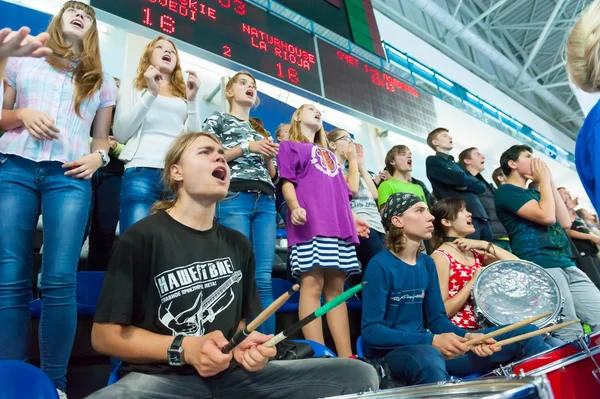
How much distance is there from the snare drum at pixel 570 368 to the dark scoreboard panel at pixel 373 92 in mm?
3585

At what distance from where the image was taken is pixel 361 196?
2975mm

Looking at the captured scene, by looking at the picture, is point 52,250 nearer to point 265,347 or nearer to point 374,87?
point 265,347

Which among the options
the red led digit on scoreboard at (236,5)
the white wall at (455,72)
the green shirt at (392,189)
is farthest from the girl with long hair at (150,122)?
the white wall at (455,72)

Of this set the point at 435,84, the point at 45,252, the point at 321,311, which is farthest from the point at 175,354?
the point at 435,84

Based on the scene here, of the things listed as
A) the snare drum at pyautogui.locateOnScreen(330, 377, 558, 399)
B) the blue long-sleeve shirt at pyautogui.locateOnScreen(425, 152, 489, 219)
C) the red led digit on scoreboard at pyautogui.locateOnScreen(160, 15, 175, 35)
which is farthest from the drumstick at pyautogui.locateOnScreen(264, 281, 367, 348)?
the red led digit on scoreboard at pyautogui.locateOnScreen(160, 15, 175, 35)

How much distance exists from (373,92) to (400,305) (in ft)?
12.2

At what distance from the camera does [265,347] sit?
812 mm

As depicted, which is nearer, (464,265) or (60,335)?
(60,335)

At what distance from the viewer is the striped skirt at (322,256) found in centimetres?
205

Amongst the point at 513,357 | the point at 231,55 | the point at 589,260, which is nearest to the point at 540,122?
the point at 589,260

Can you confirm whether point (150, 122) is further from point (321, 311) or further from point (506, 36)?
point (506, 36)

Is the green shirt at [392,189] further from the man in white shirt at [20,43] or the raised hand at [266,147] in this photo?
the man in white shirt at [20,43]

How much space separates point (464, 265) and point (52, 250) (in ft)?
6.03

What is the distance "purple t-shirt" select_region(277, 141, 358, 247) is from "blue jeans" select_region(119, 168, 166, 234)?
67 cm
